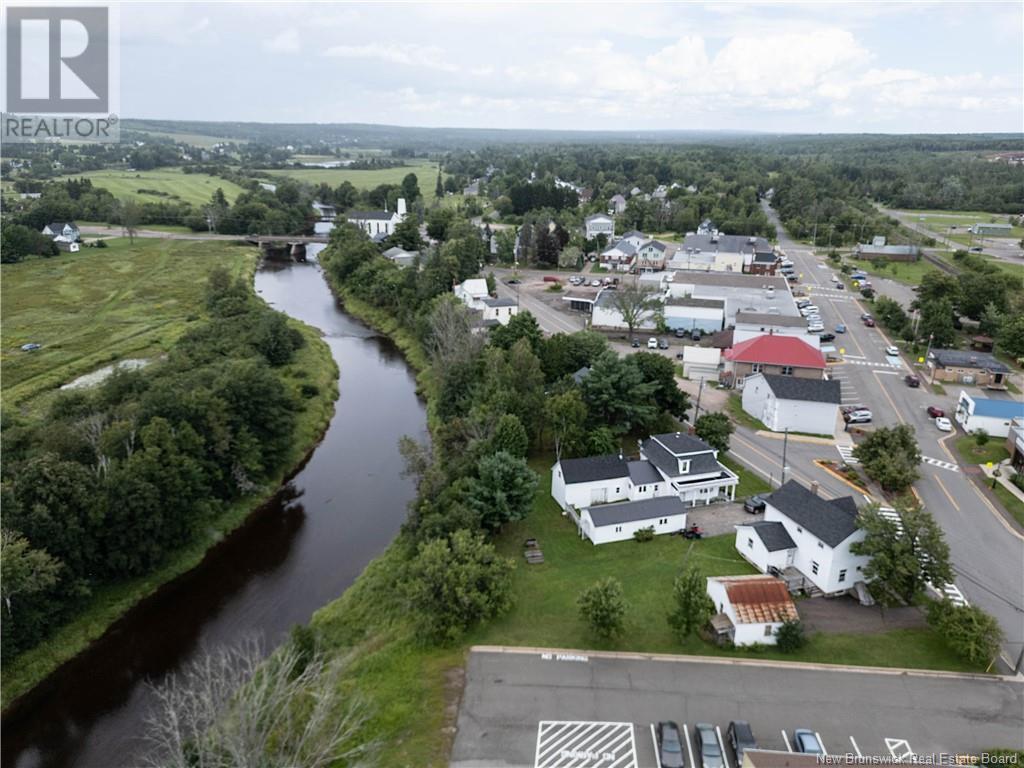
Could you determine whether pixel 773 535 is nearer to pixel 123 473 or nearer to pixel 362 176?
pixel 123 473

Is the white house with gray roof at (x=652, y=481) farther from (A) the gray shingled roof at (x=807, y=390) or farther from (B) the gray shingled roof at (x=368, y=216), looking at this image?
(B) the gray shingled roof at (x=368, y=216)

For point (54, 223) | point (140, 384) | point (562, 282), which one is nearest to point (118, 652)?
point (140, 384)

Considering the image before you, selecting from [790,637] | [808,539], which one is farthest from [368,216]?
[790,637]

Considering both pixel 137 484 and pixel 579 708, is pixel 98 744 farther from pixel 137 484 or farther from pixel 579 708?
pixel 579 708

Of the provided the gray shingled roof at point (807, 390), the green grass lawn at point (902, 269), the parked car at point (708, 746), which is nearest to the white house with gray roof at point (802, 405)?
the gray shingled roof at point (807, 390)

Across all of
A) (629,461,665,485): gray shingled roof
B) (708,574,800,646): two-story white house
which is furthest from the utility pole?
(708,574,800,646): two-story white house
